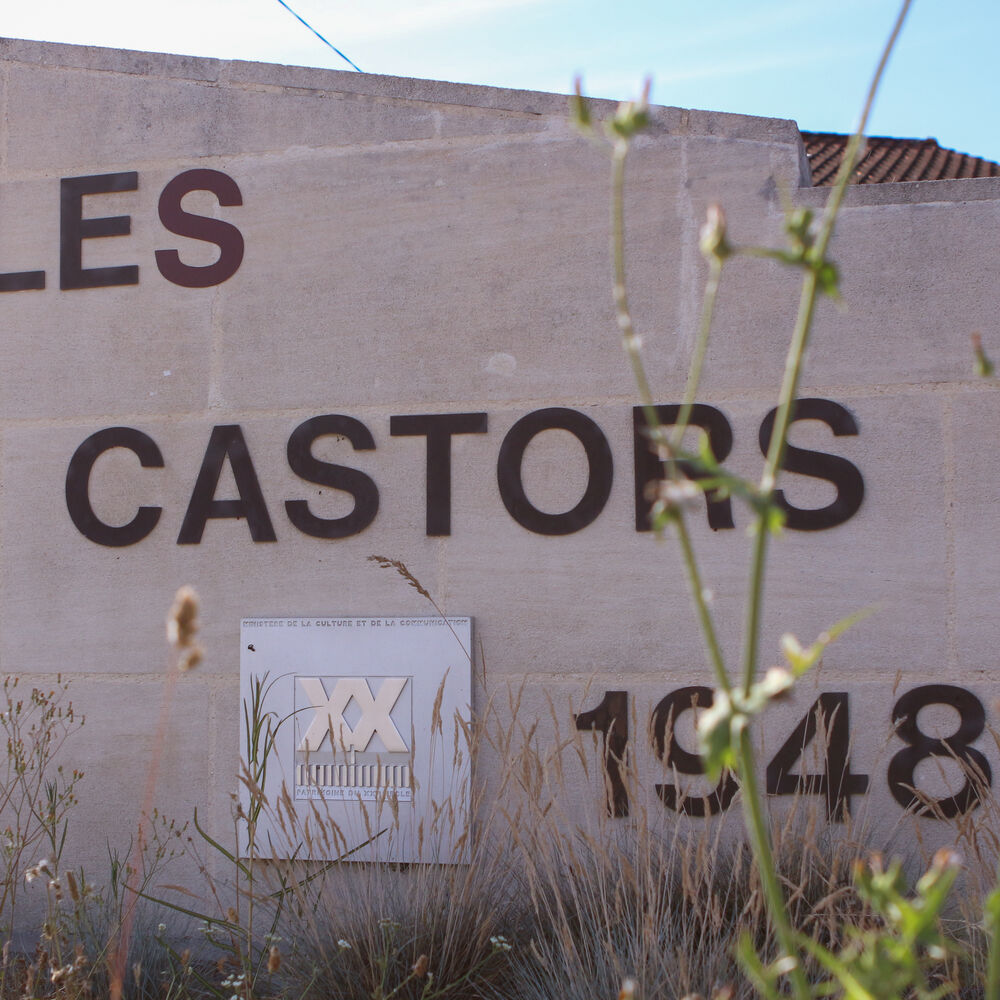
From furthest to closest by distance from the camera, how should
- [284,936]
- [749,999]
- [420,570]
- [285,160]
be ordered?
[285,160], [420,570], [284,936], [749,999]

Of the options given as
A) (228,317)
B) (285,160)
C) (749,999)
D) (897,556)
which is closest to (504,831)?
(749,999)

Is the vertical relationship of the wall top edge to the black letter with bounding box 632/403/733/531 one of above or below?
above

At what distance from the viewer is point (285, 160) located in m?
3.62

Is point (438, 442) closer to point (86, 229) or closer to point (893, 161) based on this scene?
point (86, 229)

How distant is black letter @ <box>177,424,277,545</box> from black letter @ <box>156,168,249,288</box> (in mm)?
506

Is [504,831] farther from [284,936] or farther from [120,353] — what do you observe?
[120,353]

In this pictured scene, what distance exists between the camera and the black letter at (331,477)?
344cm

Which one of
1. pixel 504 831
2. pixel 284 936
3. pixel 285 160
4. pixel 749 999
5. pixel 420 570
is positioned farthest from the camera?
pixel 285 160

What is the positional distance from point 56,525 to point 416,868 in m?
1.58

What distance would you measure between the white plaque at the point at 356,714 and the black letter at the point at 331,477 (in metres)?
0.29

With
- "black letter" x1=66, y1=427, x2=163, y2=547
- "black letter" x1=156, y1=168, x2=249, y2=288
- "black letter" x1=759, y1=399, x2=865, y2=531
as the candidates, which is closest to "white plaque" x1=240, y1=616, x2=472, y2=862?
"black letter" x1=66, y1=427, x2=163, y2=547

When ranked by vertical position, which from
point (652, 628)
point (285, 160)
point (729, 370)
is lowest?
point (652, 628)

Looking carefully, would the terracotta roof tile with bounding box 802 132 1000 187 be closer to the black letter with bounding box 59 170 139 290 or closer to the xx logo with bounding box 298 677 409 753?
the black letter with bounding box 59 170 139 290

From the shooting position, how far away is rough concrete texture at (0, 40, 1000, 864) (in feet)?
10.4
